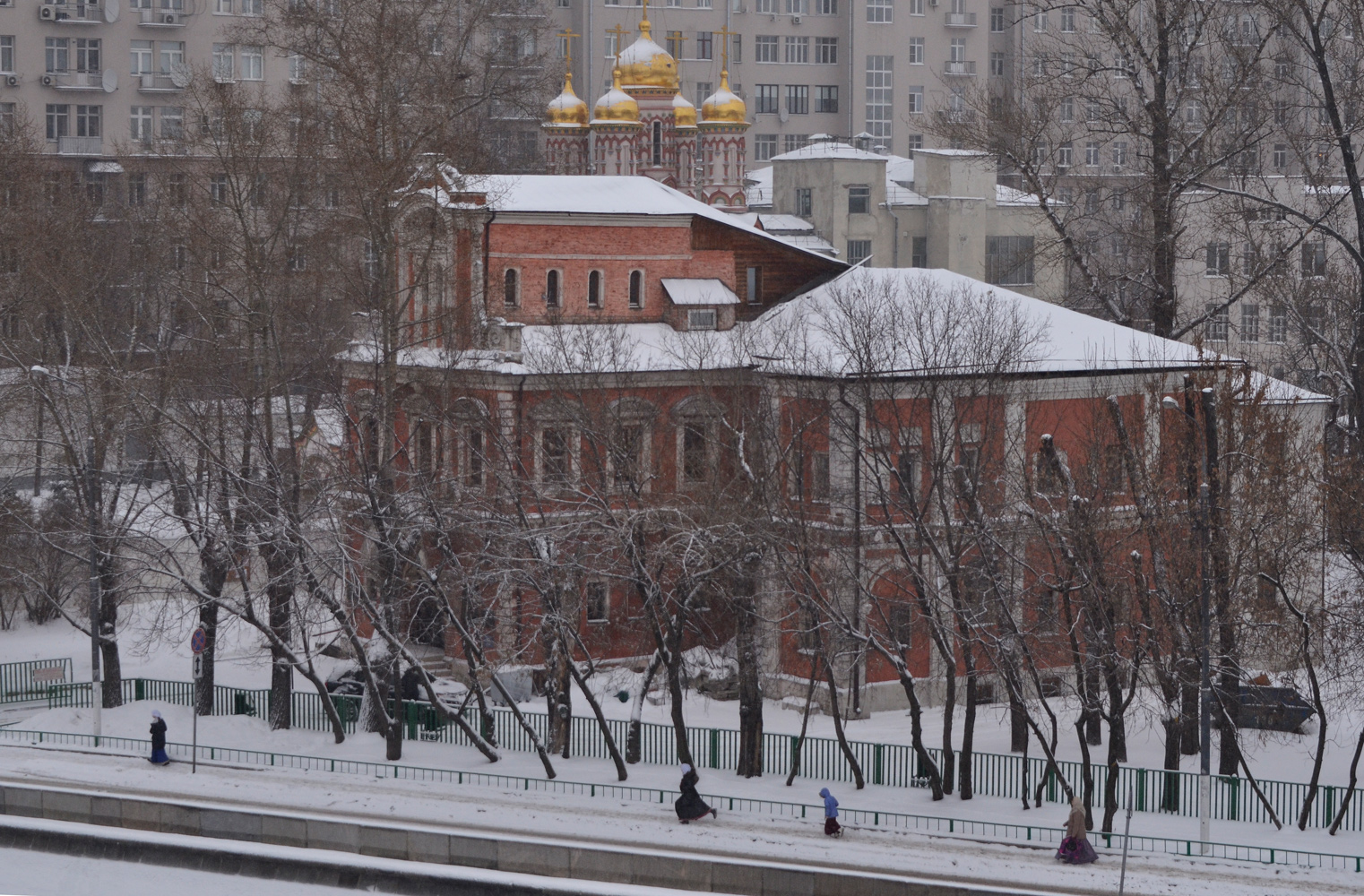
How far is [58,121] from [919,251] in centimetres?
3235

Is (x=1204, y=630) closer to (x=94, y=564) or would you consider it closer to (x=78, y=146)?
(x=94, y=564)

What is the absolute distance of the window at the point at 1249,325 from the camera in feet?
188

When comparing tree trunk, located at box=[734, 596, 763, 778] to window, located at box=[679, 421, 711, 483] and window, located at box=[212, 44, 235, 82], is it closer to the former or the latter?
window, located at box=[679, 421, 711, 483]

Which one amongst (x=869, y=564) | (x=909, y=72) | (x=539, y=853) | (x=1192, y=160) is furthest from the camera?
(x=909, y=72)

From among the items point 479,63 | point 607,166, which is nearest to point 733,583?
point 607,166

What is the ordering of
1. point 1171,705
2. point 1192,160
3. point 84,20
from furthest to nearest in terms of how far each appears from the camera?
point 84,20 → point 1192,160 → point 1171,705

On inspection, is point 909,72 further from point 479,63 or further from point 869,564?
point 869,564

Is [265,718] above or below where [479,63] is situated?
below

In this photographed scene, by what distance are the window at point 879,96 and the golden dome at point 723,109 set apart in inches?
945

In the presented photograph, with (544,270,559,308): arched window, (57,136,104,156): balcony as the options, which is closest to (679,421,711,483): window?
(544,270,559,308): arched window

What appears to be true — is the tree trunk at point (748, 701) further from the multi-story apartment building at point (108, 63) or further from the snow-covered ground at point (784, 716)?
the multi-story apartment building at point (108, 63)

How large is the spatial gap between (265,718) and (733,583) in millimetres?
8691

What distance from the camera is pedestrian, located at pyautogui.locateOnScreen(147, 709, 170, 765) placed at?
2694 cm

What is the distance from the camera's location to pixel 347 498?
31484 millimetres
